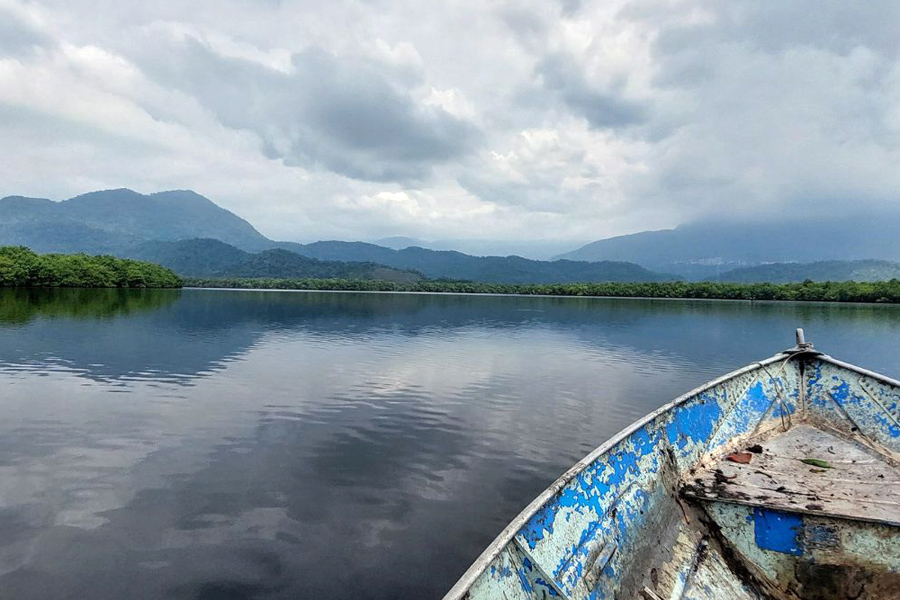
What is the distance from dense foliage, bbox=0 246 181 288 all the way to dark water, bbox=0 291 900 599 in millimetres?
94557

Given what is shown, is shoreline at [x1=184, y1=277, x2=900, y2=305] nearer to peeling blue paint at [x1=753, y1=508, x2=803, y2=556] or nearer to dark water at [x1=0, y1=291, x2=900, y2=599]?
dark water at [x1=0, y1=291, x2=900, y2=599]

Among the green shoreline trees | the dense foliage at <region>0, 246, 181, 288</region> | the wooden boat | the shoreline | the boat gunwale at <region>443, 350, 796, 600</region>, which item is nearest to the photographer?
the boat gunwale at <region>443, 350, 796, 600</region>

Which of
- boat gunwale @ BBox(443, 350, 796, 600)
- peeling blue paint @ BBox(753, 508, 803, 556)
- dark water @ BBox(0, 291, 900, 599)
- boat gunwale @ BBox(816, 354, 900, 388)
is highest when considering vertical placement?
boat gunwale @ BBox(816, 354, 900, 388)

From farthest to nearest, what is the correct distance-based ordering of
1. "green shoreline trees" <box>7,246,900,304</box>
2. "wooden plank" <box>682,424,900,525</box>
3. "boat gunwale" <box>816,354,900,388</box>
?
1. "green shoreline trees" <box>7,246,900,304</box>
2. "boat gunwale" <box>816,354,900,388</box>
3. "wooden plank" <box>682,424,900,525</box>

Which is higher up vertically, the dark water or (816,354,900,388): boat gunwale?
(816,354,900,388): boat gunwale

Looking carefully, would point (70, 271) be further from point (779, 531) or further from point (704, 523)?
point (779, 531)

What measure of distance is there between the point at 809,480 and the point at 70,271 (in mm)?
141397

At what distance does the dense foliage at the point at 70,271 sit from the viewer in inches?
3922

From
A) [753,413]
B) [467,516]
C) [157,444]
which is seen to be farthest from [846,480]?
[157,444]

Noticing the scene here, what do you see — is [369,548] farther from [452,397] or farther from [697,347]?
[697,347]

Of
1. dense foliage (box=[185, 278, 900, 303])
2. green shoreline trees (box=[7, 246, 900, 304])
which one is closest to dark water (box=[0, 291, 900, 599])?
green shoreline trees (box=[7, 246, 900, 304])

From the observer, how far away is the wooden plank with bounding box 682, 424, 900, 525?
6141mm

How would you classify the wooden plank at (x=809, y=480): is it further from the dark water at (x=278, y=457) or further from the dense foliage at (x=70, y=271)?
the dense foliage at (x=70, y=271)

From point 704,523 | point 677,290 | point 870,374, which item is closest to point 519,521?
point 704,523
